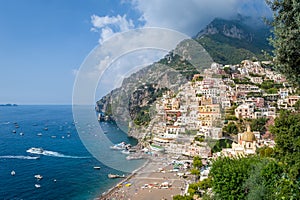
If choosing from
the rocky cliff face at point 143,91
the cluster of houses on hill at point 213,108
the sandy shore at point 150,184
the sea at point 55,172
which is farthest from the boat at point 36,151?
the rocky cliff face at point 143,91

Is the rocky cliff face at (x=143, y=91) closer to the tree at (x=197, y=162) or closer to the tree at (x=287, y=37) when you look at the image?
the tree at (x=287, y=37)

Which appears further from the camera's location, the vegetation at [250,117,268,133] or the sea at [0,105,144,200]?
the vegetation at [250,117,268,133]

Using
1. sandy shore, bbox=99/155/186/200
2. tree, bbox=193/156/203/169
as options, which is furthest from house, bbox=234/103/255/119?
sandy shore, bbox=99/155/186/200

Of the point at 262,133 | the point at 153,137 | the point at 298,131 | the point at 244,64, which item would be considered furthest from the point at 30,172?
the point at 244,64

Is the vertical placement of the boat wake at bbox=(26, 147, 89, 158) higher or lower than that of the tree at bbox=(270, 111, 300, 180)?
lower

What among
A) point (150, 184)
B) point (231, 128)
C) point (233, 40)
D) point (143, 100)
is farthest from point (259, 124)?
point (233, 40)

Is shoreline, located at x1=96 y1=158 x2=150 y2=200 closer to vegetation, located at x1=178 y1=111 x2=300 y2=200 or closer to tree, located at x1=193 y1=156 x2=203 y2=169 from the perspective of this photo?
tree, located at x1=193 y1=156 x2=203 y2=169

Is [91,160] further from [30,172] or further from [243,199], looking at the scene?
[243,199]
